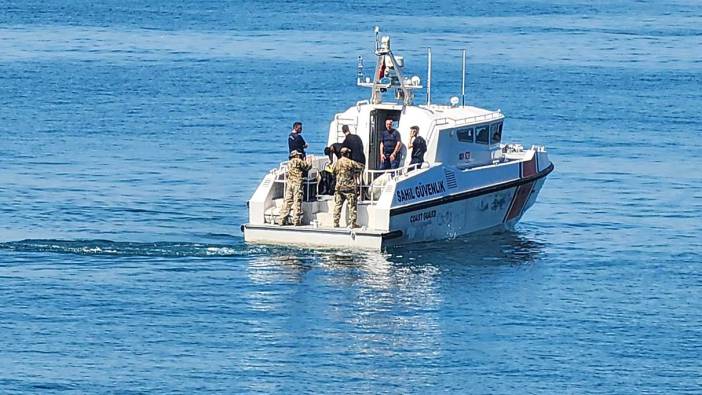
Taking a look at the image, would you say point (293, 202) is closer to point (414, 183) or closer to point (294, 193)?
point (294, 193)

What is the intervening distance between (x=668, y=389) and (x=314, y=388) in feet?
15.4

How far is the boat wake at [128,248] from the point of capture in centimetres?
3155

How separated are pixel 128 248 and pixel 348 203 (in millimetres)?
3915

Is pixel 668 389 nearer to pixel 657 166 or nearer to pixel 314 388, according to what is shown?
pixel 314 388

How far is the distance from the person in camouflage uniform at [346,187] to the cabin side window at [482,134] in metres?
3.50

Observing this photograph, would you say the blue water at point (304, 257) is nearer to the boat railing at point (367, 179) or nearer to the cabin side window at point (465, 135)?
the boat railing at point (367, 179)

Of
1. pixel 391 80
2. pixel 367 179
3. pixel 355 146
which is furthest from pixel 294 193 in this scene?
pixel 391 80

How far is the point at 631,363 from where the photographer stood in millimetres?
25500

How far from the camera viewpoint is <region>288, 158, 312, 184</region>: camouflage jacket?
104ft

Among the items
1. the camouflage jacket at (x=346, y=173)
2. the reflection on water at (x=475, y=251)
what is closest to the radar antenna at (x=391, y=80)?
the camouflage jacket at (x=346, y=173)

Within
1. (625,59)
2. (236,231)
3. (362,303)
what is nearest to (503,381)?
(362,303)

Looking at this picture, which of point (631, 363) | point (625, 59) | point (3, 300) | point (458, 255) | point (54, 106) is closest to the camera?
point (631, 363)

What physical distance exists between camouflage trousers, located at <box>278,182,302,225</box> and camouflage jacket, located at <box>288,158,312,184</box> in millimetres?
74

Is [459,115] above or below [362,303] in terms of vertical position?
above
